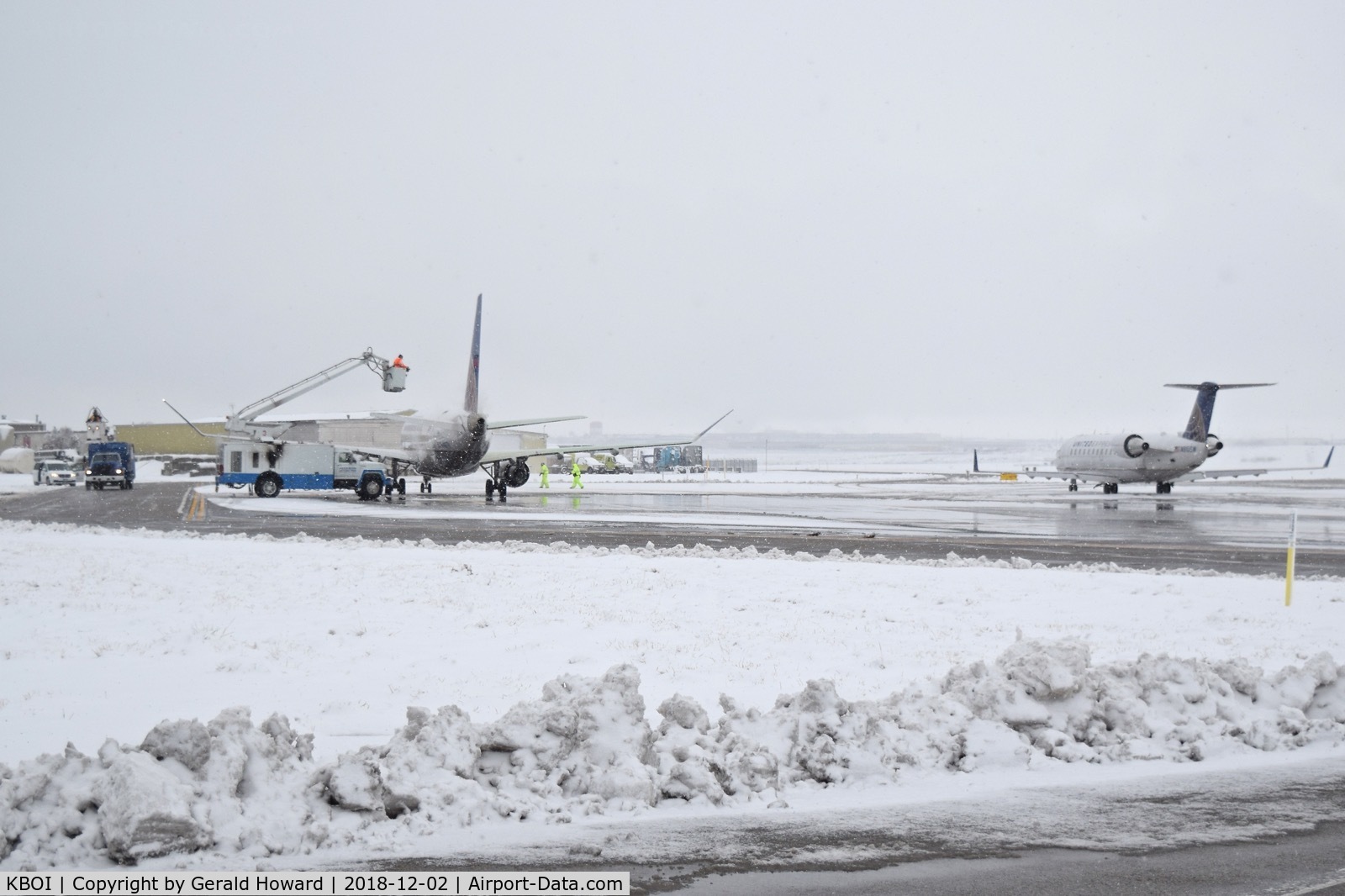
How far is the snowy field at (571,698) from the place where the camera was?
17.6ft

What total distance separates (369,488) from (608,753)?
1361 inches

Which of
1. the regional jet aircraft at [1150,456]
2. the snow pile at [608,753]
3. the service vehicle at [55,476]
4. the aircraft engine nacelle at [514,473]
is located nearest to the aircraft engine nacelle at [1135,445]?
the regional jet aircraft at [1150,456]

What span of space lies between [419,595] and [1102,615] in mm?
8994

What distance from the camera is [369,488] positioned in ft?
127

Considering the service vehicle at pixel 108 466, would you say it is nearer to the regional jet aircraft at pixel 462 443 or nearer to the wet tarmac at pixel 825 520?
the wet tarmac at pixel 825 520

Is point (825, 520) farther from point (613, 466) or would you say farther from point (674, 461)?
point (674, 461)

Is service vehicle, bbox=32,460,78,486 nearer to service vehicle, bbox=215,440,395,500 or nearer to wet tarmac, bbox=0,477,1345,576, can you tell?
wet tarmac, bbox=0,477,1345,576

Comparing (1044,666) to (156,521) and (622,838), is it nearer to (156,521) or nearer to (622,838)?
(622,838)

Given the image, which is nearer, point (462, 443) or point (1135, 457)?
point (462, 443)

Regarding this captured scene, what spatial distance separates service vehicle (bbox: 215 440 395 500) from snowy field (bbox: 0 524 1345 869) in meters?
25.3

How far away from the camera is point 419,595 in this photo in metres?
12.9

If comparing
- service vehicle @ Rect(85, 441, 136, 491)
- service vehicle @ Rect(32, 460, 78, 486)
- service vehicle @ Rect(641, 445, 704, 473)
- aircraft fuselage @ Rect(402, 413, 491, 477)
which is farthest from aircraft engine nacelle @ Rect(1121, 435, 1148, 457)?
service vehicle @ Rect(32, 460, 78, 486)

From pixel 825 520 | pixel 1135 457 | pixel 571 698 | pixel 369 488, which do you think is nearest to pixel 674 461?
pixel 1135 457

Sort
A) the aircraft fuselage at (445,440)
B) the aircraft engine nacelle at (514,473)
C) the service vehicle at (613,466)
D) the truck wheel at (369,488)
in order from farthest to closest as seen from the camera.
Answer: the service vehicle at (613,466) → the aircraft engine nacelle at (514,473) → the aircraft fuselage at (445,440) → the truck wheel at (369,488)
